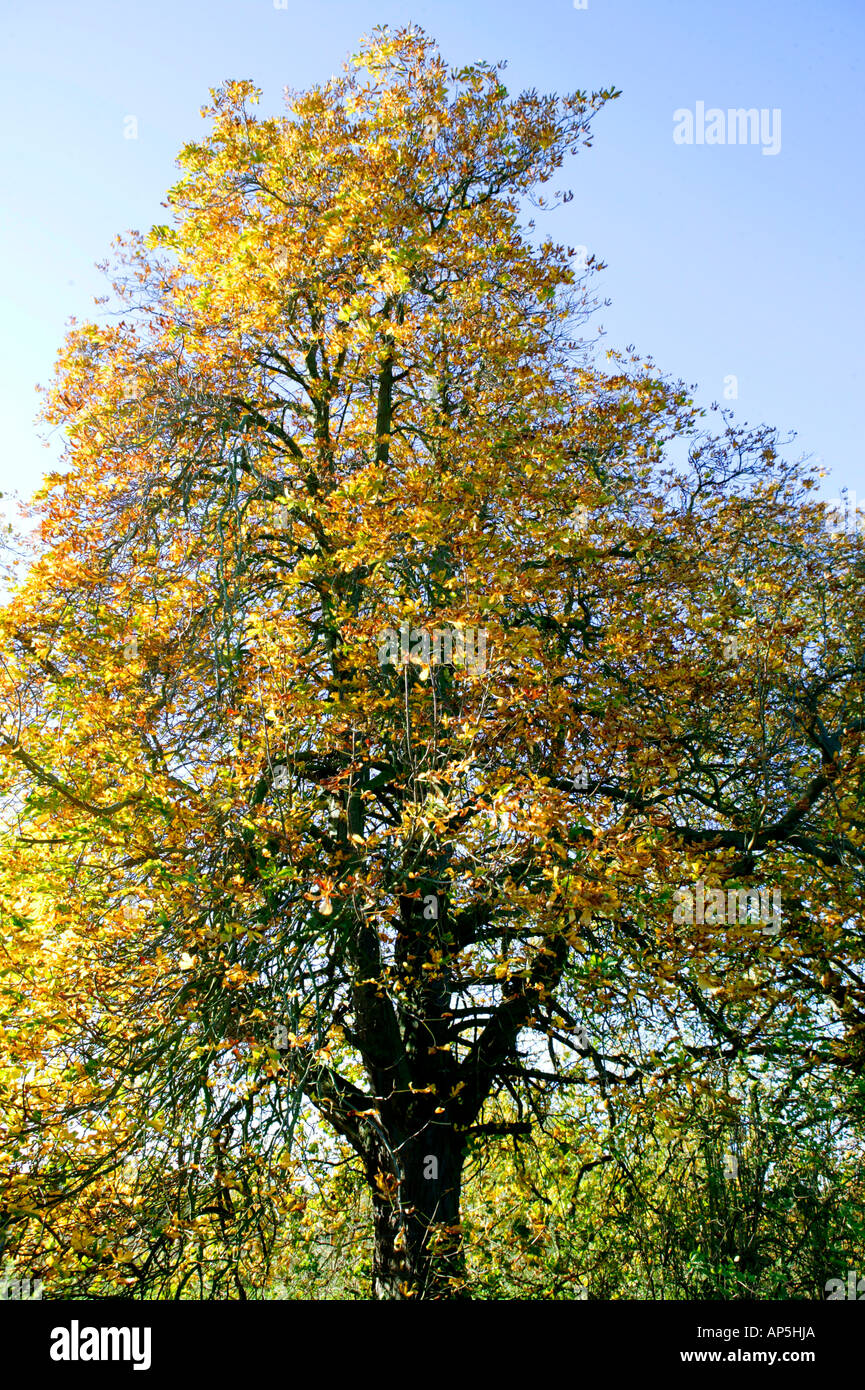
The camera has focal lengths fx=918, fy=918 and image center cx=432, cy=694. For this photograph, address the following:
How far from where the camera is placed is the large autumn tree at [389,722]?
19.5ft

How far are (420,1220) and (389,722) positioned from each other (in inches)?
148

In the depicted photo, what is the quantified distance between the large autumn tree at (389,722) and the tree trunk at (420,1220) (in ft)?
0.12

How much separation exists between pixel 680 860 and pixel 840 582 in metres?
3.15

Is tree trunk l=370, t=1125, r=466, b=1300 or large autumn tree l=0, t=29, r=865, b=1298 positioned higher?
large autumn tree l=0, t=29, r=865, b=1298

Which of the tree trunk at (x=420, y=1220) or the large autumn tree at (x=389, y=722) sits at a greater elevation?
the large autumn tree at (x=389, y=722)

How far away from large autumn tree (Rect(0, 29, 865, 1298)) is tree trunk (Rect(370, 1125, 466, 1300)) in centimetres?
4

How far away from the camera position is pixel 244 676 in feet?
24.5

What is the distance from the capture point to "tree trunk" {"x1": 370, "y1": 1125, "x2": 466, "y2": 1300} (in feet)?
20.9

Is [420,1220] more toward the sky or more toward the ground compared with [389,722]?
more toward the ground

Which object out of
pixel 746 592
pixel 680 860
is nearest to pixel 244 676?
pixel 680 860

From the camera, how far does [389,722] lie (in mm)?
6941

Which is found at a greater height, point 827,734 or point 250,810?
point 827,734
